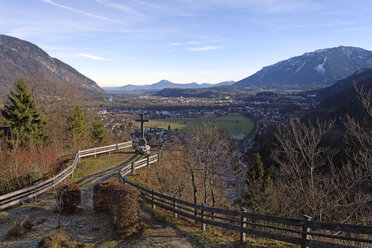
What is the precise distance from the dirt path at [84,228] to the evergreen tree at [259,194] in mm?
12922

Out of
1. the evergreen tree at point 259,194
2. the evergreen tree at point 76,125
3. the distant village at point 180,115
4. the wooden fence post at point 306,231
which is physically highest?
the evergreen tree at point 76,125

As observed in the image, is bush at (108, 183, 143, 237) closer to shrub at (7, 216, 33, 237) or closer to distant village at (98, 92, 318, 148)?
shrub at (7, 216, 33, 237)

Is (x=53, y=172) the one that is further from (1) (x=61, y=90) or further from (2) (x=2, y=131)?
(1) (x=61, y=90)

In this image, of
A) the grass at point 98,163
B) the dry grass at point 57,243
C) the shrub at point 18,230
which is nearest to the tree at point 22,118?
the grass at point 98,163

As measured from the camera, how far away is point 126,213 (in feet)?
31.8

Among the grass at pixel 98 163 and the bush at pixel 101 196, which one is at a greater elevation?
the bush at pixel 101 196

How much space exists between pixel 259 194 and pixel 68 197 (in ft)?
55.5

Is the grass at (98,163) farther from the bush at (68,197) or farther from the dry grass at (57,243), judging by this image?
the dry grass at (57,243)

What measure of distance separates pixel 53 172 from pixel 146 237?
42.5 feet

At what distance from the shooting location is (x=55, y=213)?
12.4 metres

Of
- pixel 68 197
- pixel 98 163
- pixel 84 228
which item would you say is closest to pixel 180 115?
pixel 98 163

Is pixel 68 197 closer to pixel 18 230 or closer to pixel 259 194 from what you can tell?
pixel 18 230

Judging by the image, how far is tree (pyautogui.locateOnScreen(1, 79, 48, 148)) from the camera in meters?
24.2

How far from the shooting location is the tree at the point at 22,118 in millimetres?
24188
